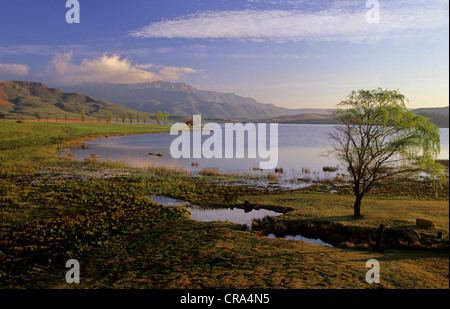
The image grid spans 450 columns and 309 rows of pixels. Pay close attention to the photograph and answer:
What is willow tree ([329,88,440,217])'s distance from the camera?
28156 mm

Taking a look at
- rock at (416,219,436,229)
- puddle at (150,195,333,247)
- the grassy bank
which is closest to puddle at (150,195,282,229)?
puddle at (150,195,333,247)

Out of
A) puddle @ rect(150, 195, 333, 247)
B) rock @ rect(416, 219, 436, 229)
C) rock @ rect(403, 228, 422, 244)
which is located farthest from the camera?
puddle @ rect(150, 195, 333, 247)

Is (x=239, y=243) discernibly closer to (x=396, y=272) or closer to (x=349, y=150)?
(x=396, y=272)

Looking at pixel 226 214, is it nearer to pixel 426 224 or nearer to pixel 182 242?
pixel 182 242

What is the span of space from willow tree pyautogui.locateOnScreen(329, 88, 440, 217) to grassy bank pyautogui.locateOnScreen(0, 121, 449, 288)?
5658 mm

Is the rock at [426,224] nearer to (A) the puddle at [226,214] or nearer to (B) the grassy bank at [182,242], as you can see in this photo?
(B) the grassy bank at [182,242]

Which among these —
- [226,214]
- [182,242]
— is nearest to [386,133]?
[226,214]

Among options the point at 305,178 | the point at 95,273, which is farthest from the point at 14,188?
the point at 305,178

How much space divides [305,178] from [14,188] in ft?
165

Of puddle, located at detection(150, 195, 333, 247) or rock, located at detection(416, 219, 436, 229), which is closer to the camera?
rock, located at detection(416, 219, 436, 229)

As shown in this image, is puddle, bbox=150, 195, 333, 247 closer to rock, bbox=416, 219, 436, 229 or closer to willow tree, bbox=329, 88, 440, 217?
willow tree, bbox=329, 88, 440, 217

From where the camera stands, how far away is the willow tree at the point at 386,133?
28.2 meters

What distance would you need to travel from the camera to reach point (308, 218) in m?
30.4

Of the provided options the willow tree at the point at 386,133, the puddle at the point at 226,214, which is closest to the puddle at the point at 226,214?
the puddle at the point at 226,214
